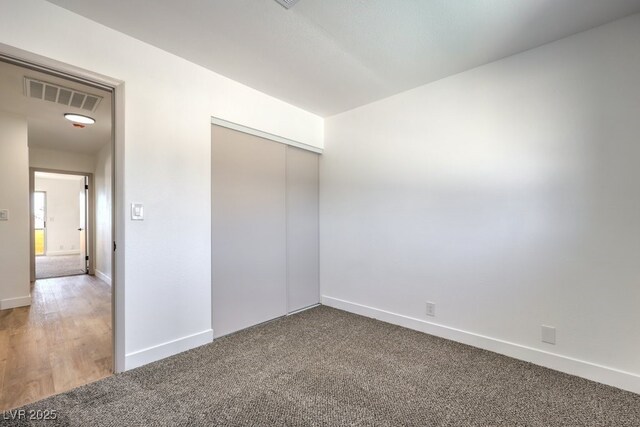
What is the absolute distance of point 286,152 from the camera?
3.49m

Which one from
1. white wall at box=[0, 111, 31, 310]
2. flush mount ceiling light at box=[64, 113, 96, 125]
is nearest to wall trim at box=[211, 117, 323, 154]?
flush mount ceiling light at box=[64, 113, 96, 125]

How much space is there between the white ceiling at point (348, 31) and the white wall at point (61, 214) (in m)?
9.01

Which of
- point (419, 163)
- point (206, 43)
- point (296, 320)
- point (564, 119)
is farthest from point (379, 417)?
point (206, 43)

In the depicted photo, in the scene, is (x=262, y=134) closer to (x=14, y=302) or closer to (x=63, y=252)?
(x=14, y=302)

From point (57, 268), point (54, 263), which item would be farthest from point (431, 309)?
point (54, 263)

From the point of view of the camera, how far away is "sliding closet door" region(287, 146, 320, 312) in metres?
3.53

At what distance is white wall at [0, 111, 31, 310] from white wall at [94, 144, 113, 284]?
1.15 metres

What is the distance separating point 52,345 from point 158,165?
1.99m

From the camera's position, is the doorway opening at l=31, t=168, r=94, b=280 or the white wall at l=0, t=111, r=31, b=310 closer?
the white wall at l=0, t=111, r=31, b=310

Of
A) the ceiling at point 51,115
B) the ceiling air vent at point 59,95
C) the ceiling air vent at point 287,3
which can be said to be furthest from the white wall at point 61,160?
the ceiling air vent at point 287,3

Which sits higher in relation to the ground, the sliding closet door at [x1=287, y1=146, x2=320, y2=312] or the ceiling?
the ceiling

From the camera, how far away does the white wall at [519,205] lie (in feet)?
6.49

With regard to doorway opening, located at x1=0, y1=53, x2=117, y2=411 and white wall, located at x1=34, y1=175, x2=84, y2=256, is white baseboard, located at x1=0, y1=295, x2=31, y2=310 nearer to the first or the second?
doorway opening, located at x1=0, y1=53, x2=117, y2=411

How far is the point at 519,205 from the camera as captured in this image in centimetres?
237
